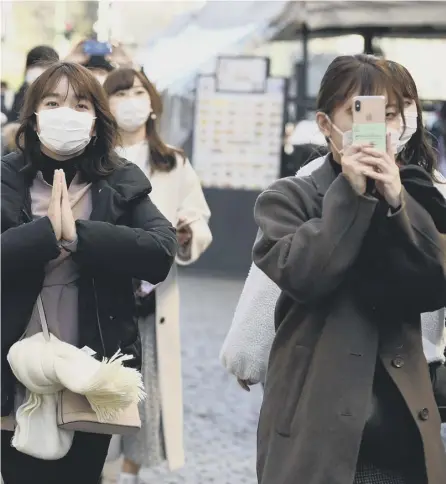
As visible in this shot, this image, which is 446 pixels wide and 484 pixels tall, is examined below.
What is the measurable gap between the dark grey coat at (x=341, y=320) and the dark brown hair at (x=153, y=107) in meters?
1.95

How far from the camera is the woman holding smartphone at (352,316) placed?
2.50m

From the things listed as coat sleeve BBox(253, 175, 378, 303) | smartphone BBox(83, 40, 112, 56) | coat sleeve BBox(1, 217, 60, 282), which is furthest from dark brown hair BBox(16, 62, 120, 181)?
smartphone BBox(83, 40, 112, 56)

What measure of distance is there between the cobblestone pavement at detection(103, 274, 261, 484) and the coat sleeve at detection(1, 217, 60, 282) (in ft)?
7.64

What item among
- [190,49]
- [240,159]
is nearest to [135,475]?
[240,159]

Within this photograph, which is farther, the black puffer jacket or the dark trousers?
the dark trousers

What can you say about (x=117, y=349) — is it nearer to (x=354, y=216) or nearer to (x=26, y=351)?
(x=26, y=351)

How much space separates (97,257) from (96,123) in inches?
18.9

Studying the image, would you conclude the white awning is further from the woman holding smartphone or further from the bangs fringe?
the woman holding smartphone

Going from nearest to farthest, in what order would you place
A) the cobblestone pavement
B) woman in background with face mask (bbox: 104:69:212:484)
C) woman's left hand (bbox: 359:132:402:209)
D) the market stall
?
woman's left hand (bbox: 359:132:402:209) → woman in background with face mask (bbox: 104:69:212:484) → the cobblestone pavement → the market stall

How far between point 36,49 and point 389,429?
2900 millimetres

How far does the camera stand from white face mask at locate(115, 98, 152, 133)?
452 centimetres

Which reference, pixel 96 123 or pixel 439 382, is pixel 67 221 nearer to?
pixel 96 123

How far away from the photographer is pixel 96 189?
3188 mm

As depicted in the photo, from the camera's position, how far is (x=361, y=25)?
9.20 meters
